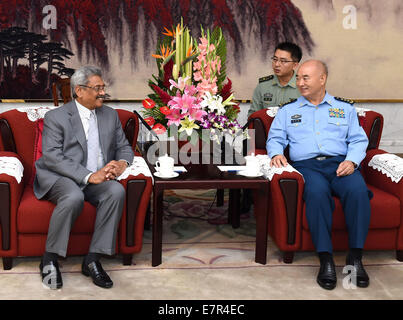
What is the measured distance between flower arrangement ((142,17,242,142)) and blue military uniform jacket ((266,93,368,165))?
37 cm

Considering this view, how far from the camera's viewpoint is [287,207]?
317cm

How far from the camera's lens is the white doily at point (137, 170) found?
3.13 meters

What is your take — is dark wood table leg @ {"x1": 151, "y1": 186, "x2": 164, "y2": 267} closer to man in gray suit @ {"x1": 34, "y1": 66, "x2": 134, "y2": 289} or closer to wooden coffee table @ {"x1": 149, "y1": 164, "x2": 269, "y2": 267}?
wooden coffee table @ {"x1": 149, "y1": 164, "x2": 269, "y2": 267}

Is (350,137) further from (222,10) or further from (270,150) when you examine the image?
(222,10)

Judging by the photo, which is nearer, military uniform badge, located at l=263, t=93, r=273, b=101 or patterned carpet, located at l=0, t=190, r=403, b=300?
patterned carpet, located at l=0, t=190, r=403, b=300

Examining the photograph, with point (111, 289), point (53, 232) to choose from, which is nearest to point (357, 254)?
point (111, 289)

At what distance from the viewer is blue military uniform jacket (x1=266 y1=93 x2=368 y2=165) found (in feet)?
11.5

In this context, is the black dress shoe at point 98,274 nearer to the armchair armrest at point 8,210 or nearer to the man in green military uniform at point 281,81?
the armchair armrest at point 8,210

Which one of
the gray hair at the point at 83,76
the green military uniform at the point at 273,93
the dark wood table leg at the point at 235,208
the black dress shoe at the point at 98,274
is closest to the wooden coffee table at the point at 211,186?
the black dress shoe at the point at 98,274

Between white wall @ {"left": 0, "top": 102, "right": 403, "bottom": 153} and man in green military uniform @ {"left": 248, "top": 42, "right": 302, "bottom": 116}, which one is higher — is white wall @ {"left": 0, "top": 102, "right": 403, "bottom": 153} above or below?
below

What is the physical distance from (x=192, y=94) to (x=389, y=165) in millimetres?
1351

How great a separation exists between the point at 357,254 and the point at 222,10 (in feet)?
12.3

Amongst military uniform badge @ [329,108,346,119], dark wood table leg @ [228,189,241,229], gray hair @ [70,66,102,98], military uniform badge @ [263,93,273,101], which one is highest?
gray hair @ [70,66,102,98]

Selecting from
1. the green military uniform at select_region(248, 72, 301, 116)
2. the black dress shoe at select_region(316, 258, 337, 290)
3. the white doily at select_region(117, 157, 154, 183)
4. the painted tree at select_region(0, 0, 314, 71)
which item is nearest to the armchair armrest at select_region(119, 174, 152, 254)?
the white doily at select_region(117, 157, 154, 183)
